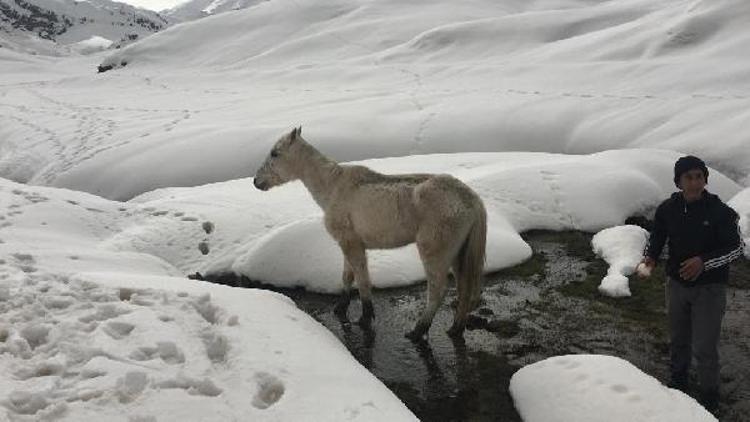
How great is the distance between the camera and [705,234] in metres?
5.11

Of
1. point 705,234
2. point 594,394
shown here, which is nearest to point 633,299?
point 705,234

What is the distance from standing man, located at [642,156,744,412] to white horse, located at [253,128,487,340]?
1.95 meters

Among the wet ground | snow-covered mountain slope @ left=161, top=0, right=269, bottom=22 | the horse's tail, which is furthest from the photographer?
snow-covered mountain slope @ left=161, top=0, right=269, bottom=22

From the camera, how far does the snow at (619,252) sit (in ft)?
26.2

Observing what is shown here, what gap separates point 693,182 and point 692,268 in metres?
0.74

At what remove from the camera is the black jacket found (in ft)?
16.6

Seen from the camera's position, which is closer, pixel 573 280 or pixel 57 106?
Answer: pixel 573 280

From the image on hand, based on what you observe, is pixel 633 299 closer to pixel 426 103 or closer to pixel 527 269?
pixel 527 269

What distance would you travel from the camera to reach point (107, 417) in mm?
3893

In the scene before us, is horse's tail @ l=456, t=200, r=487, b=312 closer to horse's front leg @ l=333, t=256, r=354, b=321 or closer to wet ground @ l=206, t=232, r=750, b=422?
wet ground @ l=206, t=232, r=750, b=422

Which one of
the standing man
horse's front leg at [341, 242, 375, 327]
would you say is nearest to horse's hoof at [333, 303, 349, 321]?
horse's front leg at [341, 242, 375, 327]

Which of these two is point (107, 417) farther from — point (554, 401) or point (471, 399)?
point (554, 401)

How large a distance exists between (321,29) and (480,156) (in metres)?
36.3

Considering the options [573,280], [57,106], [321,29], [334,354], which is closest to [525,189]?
[573,280]
